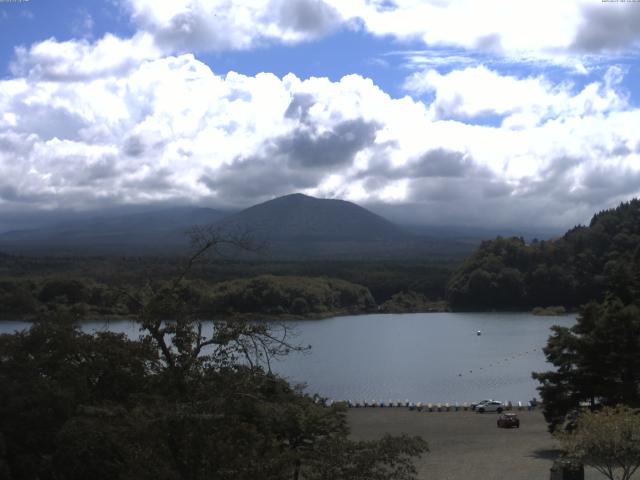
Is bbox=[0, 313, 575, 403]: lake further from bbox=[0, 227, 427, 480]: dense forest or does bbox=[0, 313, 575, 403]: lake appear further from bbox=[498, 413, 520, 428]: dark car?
bbox=[0, 227, 427, 480]: dense forest

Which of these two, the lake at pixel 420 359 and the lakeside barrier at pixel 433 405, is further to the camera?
the lake at pixel 420 359

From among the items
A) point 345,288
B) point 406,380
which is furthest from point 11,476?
point 345,288

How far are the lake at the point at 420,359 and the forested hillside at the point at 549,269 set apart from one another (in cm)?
933

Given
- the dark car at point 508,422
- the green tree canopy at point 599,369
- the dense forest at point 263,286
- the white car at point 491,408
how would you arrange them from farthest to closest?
the dense forest at point 263,286, the white car at point 491,408, the dark car at point 508,422, the green tree canopy at point 599,369

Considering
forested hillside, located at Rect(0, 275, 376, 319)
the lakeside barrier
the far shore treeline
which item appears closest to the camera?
the lakeside barrier

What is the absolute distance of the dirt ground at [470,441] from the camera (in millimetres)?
17312

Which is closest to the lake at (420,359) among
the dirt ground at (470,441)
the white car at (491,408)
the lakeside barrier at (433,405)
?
the lakeside barrier at (433,405)

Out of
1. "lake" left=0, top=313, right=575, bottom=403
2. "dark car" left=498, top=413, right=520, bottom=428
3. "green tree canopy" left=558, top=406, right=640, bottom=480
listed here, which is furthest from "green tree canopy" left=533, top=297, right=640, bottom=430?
"lake" left=0, top=313, right=575, bottom=403

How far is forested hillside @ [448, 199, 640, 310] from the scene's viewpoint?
81.6 metres

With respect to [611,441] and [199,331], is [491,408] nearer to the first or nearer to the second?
[611,441]

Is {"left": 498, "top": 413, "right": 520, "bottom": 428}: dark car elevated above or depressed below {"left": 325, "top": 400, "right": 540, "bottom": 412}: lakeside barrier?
above

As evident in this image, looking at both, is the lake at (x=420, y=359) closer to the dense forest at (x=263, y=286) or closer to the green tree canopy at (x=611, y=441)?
the dense forest at (x=263, y=286)

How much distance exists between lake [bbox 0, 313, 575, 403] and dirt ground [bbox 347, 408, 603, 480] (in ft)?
13.1

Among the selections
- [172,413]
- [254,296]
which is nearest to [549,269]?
[254,296]
